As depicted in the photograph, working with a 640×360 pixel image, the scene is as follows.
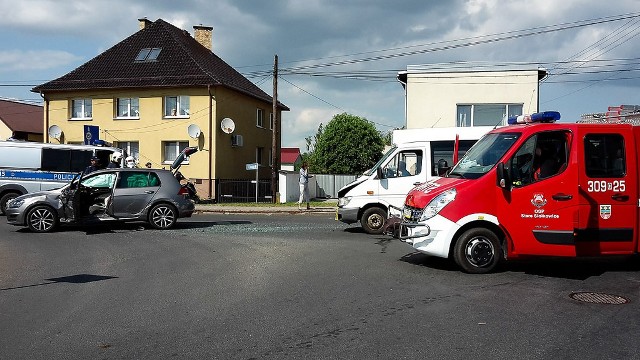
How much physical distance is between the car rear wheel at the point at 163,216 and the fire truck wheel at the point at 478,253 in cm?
853

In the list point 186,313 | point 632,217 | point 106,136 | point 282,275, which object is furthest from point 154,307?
point 106,136

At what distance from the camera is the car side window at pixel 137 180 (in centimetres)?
1433

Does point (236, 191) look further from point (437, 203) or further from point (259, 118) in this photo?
point (437, 203)

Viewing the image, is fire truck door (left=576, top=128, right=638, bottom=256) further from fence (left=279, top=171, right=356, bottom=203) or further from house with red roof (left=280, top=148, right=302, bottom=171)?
house with red roof (left=280, top=148, right=302, bottom=171)

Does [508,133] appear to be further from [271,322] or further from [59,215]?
[59,215]

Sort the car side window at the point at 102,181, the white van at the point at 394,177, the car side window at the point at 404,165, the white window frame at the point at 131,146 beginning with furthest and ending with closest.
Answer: the white window frame at the point at 131,146 < the car side window at the point at 102,181 < the car side window at the point at 404,165 < the white van at the point at 394,177

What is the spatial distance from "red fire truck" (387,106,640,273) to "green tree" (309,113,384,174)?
42.5 meters

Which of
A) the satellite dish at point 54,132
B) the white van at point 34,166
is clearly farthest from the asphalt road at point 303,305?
the satellite dish at point 54,132

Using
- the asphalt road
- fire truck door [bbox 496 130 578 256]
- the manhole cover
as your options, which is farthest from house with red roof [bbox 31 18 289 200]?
the manhole cover

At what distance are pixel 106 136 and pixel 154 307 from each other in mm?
27750

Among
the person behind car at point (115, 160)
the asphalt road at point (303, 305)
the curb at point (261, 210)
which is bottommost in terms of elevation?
the asphalt road at point (303, 305)

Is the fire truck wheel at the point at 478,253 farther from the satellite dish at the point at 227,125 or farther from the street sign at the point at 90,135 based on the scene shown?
the satellite dish at the point at 227,125

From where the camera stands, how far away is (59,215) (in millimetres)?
13906

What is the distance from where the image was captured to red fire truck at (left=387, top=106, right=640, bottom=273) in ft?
26.8
